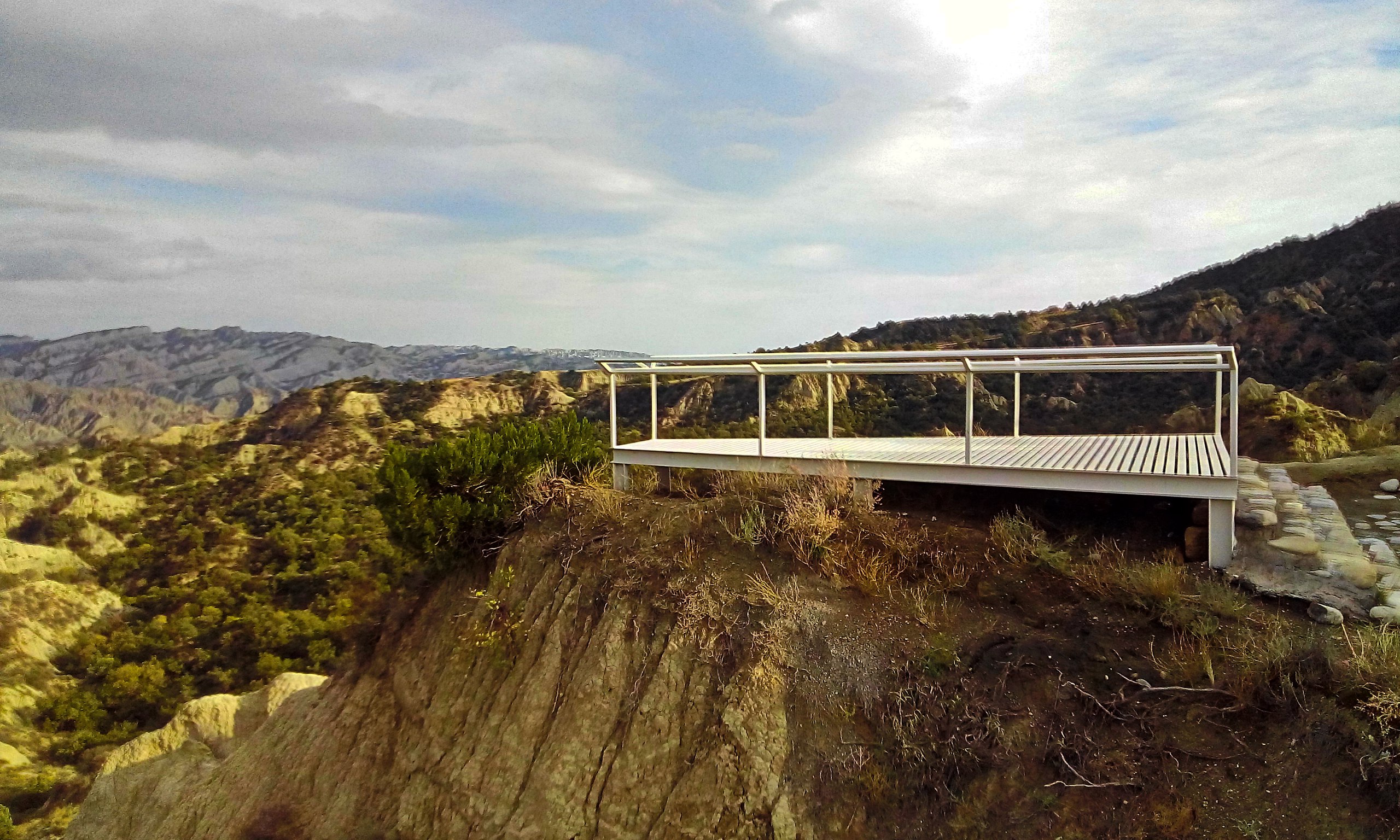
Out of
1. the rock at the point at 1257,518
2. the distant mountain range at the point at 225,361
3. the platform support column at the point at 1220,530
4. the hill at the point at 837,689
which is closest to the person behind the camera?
the hill at the point at 837,689

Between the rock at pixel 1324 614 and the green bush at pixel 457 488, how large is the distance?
7.50 meters

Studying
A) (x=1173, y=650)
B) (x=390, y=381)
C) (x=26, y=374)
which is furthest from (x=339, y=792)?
(x=26, y=374)

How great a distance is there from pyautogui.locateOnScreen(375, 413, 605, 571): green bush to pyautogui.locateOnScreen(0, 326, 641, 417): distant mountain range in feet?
197

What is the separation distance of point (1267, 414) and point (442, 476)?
48.0 feet

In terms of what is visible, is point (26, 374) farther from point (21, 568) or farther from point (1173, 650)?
point (1173, 650)

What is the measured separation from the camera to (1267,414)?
46.9ft

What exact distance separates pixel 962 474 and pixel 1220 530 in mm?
2186

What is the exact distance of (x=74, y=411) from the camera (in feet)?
283

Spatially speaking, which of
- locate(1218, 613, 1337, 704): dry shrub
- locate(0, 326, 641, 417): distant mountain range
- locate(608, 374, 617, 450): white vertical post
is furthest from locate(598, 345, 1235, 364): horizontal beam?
locate(0, 326, 641, 417): distant mountain range

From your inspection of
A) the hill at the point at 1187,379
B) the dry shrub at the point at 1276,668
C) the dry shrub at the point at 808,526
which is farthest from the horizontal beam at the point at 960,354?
the hill at the point at 1187,379

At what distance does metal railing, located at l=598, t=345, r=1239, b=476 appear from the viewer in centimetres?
709

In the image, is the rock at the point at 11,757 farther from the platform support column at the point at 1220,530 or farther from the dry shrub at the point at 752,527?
the platform support column at the point at 1220,530

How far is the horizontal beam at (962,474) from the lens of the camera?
263 inches

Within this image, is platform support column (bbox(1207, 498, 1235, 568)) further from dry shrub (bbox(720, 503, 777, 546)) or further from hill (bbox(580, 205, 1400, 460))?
hill (bbox(580, 205, 1400, 460))
